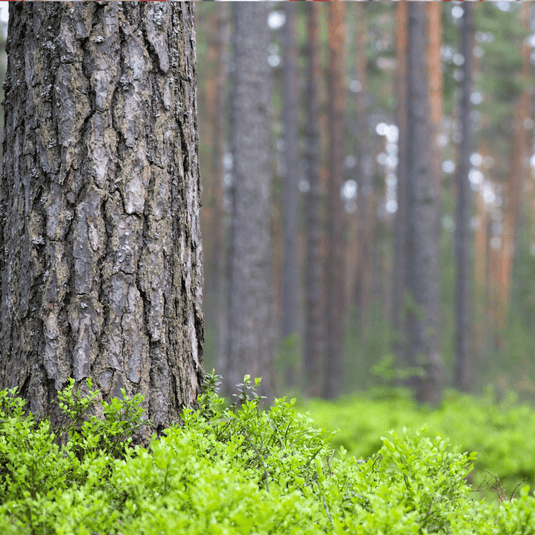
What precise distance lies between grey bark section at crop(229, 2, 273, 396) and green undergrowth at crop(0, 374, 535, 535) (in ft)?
16.3

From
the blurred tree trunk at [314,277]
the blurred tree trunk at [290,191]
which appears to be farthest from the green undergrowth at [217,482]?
the blurred tree trunk at [290,191]

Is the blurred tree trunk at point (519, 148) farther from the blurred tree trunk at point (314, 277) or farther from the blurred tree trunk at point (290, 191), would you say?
the blurred tree trunk at point (314, 277)

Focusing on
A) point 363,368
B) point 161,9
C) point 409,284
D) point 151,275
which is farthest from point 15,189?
A: point 363,368

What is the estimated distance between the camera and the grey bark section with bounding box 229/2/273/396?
7.16 meters

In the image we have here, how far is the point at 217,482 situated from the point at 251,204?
593cm

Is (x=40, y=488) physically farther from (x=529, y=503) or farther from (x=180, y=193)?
(x=529, y=503)

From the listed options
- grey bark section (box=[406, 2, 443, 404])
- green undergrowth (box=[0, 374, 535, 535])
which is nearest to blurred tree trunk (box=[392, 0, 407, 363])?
grey bark section (box=[406, 2, 443, 404])

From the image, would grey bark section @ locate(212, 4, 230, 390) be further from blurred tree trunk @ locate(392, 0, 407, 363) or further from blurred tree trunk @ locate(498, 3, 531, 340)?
blurred tree trunk @ locate(498, 3, 531, 340)

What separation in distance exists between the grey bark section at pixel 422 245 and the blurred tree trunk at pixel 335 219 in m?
2.89

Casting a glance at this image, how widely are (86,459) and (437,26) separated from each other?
1364 cm

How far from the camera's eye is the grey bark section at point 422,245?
353 inches

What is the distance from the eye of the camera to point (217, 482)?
1.58 meters

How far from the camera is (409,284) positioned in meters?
9.42

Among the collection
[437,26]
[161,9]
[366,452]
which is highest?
[437,26]
